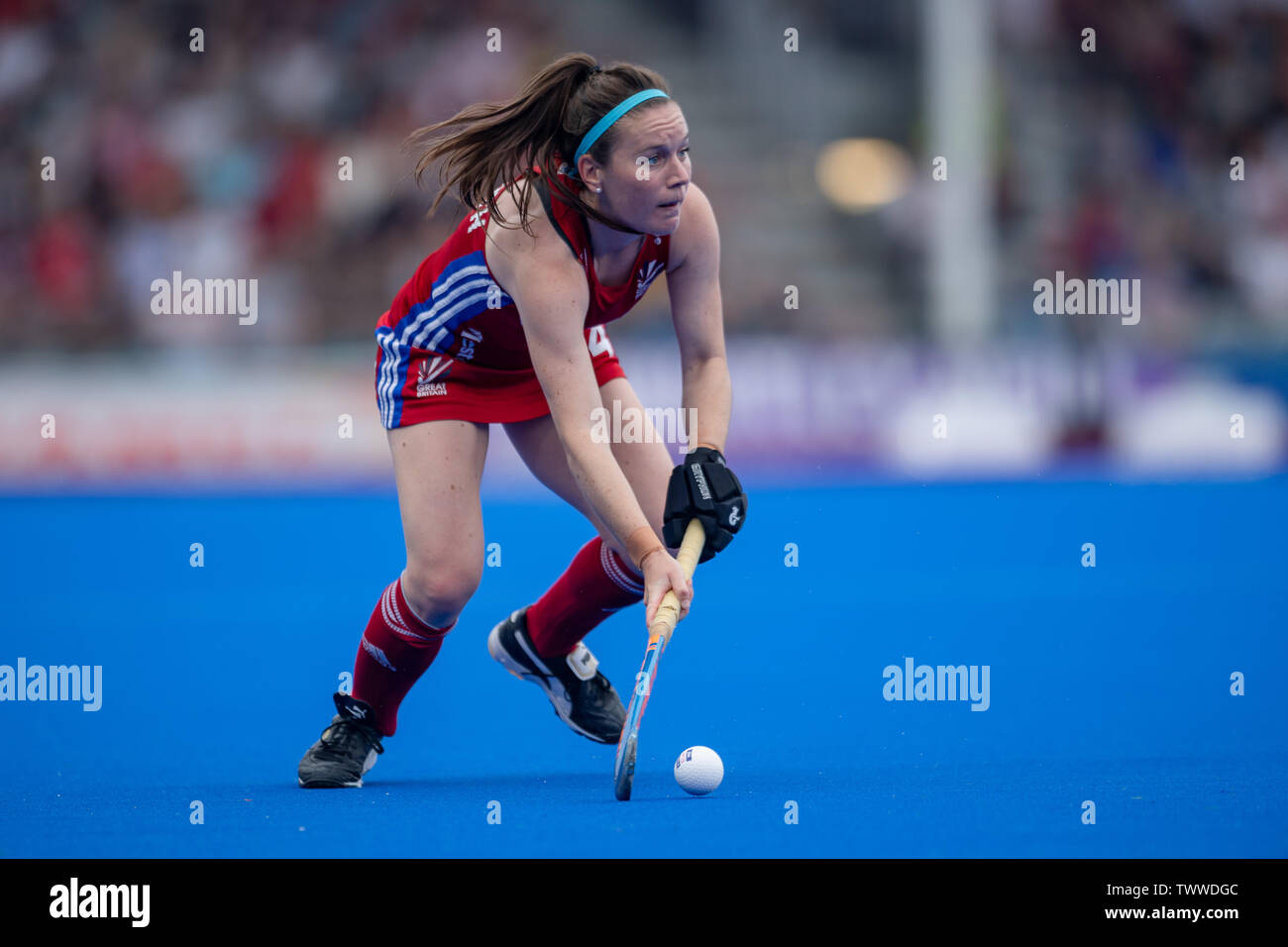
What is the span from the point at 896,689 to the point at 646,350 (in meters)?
6.64

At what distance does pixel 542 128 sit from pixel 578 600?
123cm

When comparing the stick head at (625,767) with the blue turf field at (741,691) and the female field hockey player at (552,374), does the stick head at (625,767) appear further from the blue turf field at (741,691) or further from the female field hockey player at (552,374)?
the female field hockey player at (552,374)

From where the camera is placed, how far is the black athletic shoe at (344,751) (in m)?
3.98

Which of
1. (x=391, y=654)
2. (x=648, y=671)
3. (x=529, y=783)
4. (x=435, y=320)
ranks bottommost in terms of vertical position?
(x=529, y=783)

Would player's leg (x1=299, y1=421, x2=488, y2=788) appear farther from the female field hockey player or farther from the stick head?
the stick head

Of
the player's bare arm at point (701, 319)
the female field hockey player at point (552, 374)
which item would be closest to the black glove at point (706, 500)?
the female field hockey player at point (552, 374)

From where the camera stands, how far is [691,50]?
48.8ft

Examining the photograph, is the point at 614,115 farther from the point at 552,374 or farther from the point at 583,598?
the point at 583,598

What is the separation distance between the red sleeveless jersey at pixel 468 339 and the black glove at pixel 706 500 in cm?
43

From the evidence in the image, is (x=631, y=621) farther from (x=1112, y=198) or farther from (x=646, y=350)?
(x=1112, y=198)

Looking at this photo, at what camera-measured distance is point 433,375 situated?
412 centimetres

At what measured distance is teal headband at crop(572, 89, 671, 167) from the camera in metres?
3.59

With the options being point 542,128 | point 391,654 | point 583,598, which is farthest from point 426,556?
point 542,128

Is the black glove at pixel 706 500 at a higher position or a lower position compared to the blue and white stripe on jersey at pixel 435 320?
lower
